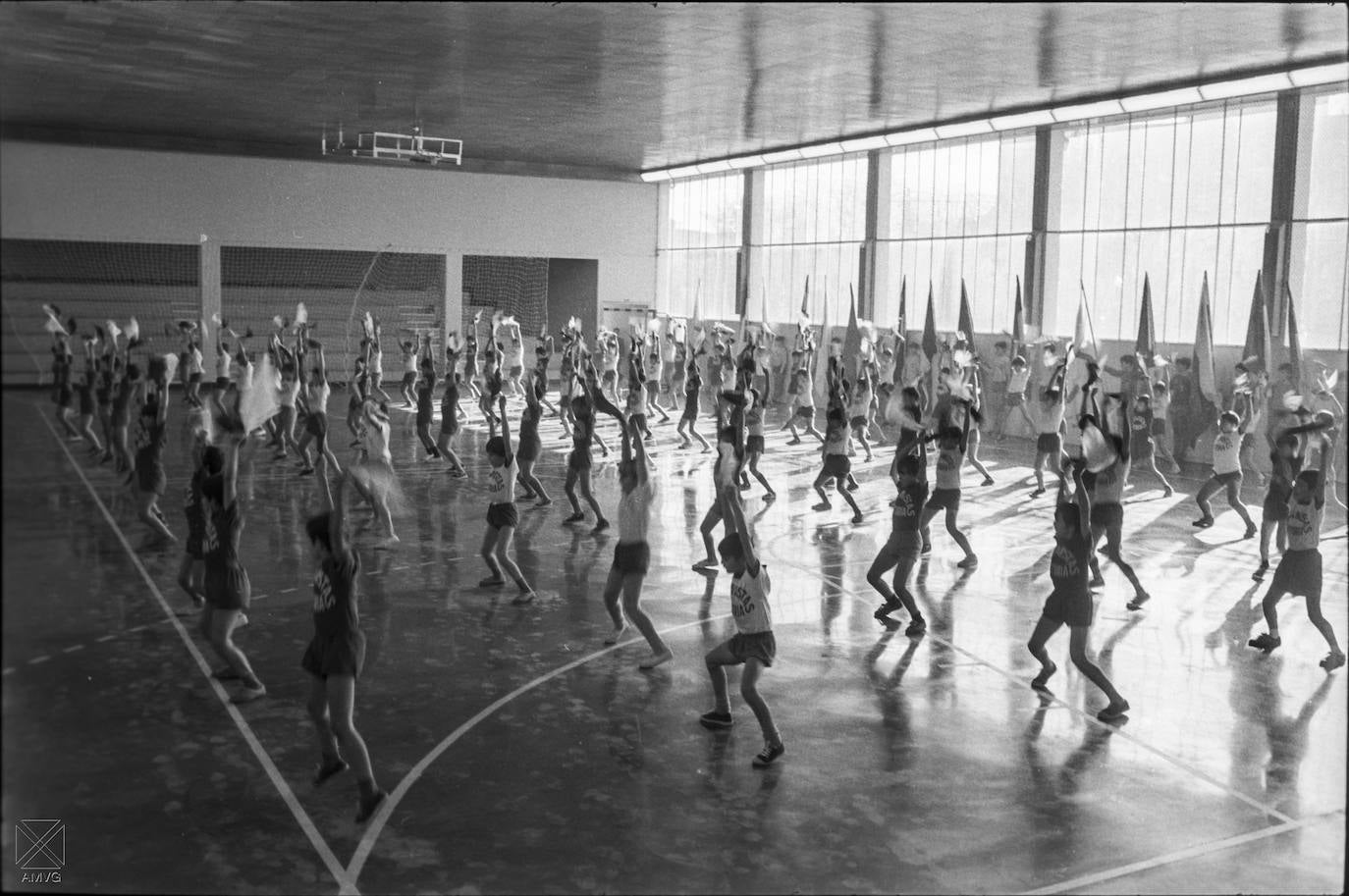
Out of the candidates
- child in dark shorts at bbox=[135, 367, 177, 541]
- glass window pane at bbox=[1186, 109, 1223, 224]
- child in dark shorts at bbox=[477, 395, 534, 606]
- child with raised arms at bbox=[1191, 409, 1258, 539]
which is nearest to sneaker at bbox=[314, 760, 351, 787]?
child in dark shorts at bbox=[477, 395, 534, 606]

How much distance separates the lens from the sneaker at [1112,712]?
29.0ft

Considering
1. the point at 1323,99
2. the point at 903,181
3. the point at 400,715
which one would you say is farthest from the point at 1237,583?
the point at 903,181

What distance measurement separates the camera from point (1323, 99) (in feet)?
78.5

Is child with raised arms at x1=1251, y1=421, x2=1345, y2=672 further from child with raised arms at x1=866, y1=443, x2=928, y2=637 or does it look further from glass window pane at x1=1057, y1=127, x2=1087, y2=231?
glass window pane at x1=1057, y1=127, x2=1087, y2=231

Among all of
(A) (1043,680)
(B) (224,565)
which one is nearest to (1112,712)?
(A) (1043,680)

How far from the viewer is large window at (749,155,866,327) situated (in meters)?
34.0

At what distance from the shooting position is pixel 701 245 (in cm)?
4091

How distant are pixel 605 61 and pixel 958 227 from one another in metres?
12.7

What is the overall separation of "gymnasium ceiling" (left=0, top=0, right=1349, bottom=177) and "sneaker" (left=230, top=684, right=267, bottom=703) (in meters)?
7.86

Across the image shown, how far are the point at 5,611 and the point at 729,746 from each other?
617 cm

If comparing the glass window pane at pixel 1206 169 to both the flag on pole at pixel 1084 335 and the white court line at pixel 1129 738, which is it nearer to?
the flag on pole at pixel 1084 335

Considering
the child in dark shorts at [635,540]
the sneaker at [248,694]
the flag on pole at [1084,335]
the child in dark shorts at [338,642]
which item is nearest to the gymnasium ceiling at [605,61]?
the flag on pole at [1084,335]

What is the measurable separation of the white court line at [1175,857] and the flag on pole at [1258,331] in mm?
15457

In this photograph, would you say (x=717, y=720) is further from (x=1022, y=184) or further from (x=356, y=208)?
(x=356, y=208)
